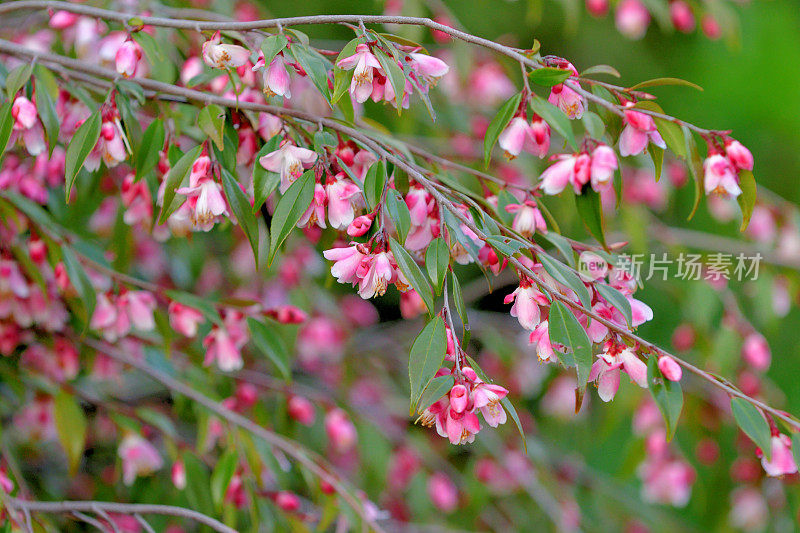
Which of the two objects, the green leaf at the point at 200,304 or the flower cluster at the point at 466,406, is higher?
the flower cluster at the point at 466,406

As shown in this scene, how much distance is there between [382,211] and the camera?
571 millimetres

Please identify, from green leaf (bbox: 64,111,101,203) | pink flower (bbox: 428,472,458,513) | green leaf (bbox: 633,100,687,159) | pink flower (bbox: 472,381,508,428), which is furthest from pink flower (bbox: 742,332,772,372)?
green leaf (bbox: 64,111,101,203)

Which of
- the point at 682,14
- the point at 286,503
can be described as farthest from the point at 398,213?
the point at 682,14

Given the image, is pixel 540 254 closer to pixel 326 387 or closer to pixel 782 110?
pixel 326 387

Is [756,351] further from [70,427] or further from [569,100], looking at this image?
[70,427]

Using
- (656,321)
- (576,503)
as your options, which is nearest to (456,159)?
Result: (576,503)

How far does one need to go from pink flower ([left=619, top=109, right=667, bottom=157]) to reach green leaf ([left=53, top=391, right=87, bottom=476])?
0.70 meters

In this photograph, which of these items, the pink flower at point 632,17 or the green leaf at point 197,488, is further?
the pink flower at point 632,17

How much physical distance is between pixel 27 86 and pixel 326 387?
3.31 feet

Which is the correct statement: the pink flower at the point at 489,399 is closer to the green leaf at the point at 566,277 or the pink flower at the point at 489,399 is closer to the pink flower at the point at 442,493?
the green leaf at the point at 566,277

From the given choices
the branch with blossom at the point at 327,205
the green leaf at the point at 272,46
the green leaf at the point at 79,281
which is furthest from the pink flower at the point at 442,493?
the green leaf at the point at 272,46

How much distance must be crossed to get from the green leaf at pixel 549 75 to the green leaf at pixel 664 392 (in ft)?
0.76

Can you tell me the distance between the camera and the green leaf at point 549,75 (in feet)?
1.83

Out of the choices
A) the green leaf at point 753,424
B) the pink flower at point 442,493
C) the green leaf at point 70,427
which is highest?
the green leaf at point 753,424
